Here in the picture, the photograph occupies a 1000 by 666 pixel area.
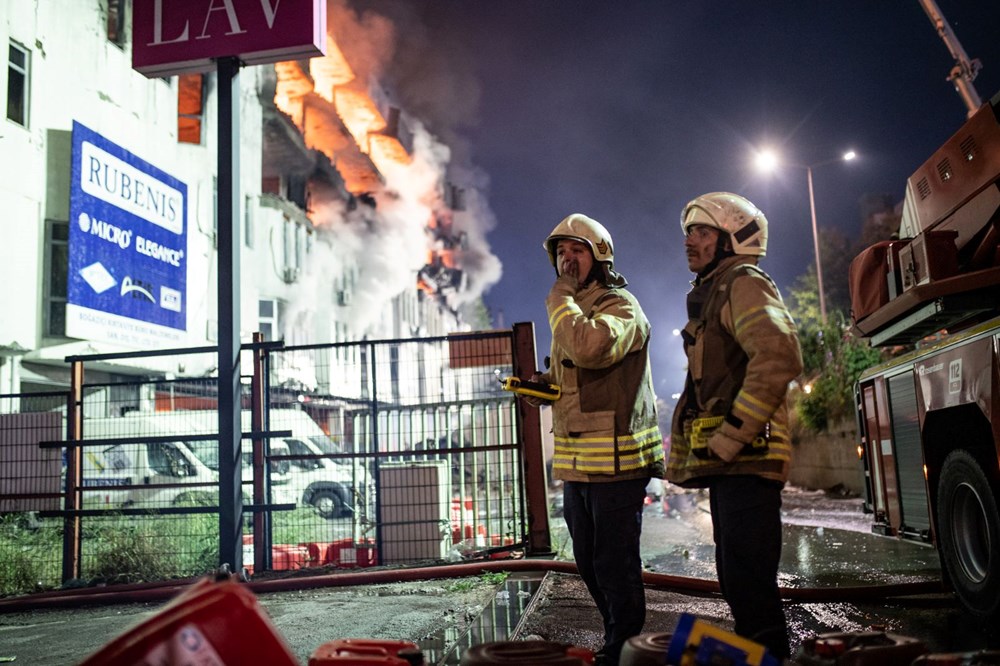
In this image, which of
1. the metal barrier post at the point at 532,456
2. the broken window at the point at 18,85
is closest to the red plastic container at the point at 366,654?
the metal barrier post at the point at 532,456

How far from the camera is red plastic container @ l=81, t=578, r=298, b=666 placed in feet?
6.70

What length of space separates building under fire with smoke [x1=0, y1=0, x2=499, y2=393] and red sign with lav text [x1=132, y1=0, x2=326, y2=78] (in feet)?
4.48

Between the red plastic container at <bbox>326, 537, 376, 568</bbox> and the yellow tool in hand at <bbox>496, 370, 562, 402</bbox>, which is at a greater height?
the yellow tool in hand at <bbox>496, 370, 562, 402</bbox>

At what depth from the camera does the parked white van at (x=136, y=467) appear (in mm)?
8766

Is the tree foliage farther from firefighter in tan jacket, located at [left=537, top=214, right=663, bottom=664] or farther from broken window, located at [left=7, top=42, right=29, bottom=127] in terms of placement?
broken window, located at [left=7, top=42, right=29, bottom=127]

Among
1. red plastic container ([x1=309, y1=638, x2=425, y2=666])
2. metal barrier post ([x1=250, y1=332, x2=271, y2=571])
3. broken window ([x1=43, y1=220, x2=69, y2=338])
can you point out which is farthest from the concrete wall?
broken window ([x1=43, y1=220, x2=69, y2=338])

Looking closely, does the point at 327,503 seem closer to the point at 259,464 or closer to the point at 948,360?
the point at 259,464

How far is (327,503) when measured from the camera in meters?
9.56

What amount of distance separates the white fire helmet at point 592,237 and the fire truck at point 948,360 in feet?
6.72

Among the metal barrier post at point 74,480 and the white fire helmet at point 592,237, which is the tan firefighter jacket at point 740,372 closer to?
the white fire helmet at point 592,237

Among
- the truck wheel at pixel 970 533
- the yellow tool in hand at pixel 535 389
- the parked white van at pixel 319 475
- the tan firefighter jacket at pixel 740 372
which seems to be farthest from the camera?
the parked white van at pixel 319 475

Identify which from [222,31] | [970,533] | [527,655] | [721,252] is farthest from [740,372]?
[222,31]

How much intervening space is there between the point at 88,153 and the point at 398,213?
113ft

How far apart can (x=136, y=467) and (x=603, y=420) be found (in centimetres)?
625
